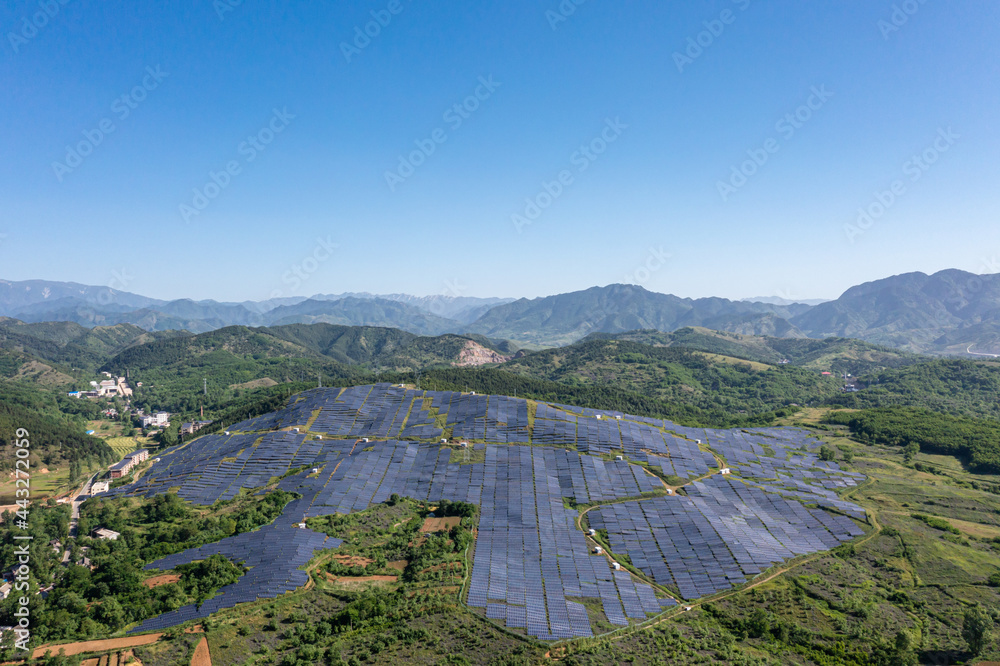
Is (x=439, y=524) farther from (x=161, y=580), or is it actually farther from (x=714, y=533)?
(x=714, y=533)

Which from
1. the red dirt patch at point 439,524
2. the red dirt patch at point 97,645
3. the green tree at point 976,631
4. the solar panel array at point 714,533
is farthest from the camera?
the red dirt patch at point 439,524

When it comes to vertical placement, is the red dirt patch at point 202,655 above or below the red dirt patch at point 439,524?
below

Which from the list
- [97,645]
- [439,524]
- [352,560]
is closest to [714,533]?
[439,524]

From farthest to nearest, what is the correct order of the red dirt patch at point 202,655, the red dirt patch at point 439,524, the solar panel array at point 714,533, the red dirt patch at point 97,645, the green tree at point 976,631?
1. the red dirt patch at point 439,524
2. the solar panel array at point 714,533
3. the green tree at point 976,631
4. the red dirt patch at point 97,645
5. the red dirt patch at point 202,655

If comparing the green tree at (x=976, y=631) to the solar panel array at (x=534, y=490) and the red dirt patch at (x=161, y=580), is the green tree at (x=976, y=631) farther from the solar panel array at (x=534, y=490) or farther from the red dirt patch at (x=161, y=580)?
the red dirt patch at (x=161, y=580)

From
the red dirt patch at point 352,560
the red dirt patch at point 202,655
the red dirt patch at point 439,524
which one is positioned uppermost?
the red dirt patch at point 439,524

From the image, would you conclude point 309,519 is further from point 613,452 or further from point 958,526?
point 958,526

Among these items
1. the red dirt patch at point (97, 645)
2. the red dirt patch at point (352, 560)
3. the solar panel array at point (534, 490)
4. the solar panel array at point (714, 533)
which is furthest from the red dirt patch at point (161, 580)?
the solar panel array at point (714, 533)

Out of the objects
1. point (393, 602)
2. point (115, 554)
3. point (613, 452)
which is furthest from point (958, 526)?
point (115, 554)
